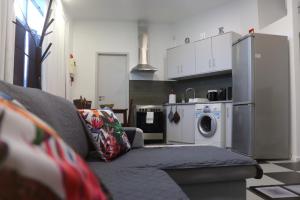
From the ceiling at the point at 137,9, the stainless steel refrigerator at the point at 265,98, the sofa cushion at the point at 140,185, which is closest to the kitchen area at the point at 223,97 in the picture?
the stainless steel refrigerator at the point at 265,98

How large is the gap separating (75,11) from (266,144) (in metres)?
4.49

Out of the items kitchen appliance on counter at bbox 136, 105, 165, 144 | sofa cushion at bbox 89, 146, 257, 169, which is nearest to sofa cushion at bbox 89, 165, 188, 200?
sofa cushion at bbox 89, 146, 257, 169

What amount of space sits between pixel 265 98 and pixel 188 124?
5.72 ft

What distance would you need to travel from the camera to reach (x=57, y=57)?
14.3ft

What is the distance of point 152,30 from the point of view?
20.2 ft

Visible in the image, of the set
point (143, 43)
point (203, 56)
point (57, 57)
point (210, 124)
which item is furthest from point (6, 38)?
point (143, 43)

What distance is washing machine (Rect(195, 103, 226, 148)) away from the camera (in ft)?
14.3

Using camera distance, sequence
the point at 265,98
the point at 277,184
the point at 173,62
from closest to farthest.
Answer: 1. the point at 277,184
2. the point at 265,98
3. the point at 173,62

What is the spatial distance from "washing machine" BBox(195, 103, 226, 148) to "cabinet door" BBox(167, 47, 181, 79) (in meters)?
1.18

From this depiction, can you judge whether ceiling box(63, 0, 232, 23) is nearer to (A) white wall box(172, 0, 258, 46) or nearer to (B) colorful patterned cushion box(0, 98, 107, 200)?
(A) white wall box(172, 0, 258, 46)

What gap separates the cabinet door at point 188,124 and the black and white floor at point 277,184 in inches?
76.6

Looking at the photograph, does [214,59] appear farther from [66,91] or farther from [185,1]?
A: [66,91]

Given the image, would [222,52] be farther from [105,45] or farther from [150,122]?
[105,45]

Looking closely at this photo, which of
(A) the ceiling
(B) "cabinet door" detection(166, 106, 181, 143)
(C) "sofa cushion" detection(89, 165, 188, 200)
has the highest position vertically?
(A) the ceiling
